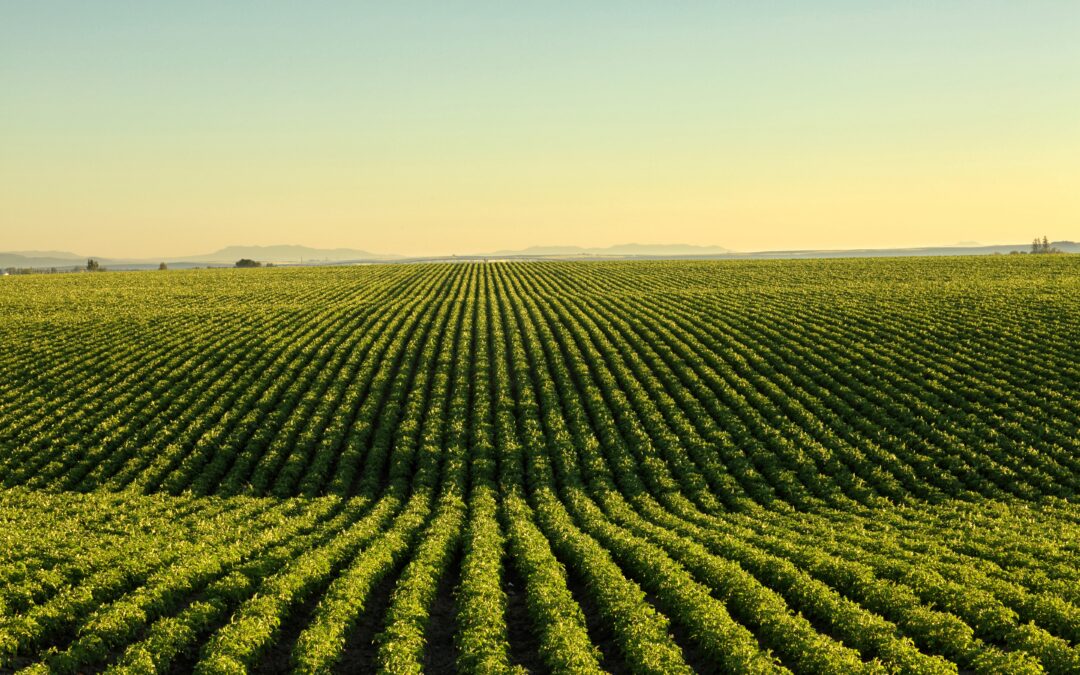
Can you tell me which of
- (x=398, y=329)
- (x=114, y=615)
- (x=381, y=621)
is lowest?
(x=381, y=621)

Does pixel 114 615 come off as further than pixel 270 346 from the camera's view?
No

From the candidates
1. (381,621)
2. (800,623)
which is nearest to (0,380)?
(381,621)

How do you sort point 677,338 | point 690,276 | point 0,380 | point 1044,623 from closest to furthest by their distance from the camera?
Answer: point 1044,623 → point 0,380 → point 677,338 → point 690,276

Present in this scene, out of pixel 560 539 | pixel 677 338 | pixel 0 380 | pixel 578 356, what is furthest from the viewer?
pixel 677 338

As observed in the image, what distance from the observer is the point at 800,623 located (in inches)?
484

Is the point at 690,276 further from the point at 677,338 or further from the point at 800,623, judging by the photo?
the point at 800,623

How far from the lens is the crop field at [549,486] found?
1227 centimetres

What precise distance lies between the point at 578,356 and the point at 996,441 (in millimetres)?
20012

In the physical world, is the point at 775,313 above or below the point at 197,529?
above

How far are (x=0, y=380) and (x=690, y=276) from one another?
6486cm

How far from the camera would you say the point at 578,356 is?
39188 millimetres

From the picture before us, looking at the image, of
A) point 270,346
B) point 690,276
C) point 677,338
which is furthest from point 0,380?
point 690,276

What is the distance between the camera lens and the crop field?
1227 centimetres

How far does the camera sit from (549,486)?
24.7 metres
